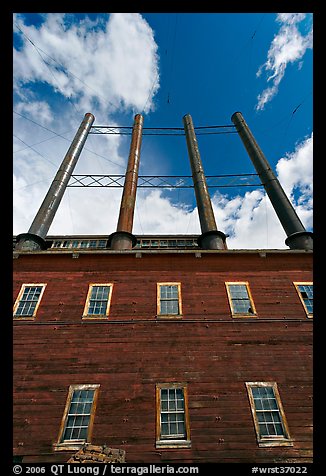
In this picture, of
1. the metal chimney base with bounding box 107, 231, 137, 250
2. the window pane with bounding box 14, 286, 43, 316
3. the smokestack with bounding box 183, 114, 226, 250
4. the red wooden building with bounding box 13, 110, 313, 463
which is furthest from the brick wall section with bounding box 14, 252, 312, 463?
the smokestack with bounding box 183, 114, 226, 250

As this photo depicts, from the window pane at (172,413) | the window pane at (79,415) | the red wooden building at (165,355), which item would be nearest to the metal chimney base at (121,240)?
the red wooden building at (165,355)

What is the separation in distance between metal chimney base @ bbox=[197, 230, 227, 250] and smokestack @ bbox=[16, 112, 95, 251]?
38.4ft

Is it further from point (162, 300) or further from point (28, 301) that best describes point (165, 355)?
point (28, 301)

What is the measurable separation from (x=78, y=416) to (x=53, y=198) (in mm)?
18929

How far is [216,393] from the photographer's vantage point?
35.2ft

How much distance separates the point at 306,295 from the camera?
547 inches

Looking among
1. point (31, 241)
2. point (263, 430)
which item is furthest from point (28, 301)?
point (263, 430)

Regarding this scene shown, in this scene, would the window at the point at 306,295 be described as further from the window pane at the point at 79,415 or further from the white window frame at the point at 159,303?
the window pane at the point at 79,415

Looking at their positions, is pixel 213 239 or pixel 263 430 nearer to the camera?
pixel 263 430

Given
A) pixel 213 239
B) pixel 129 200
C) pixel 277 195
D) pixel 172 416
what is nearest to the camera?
pixel 172 416

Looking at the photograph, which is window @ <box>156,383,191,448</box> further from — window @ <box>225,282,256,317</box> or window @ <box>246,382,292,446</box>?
window @ <box>225,282,256,317</box>
